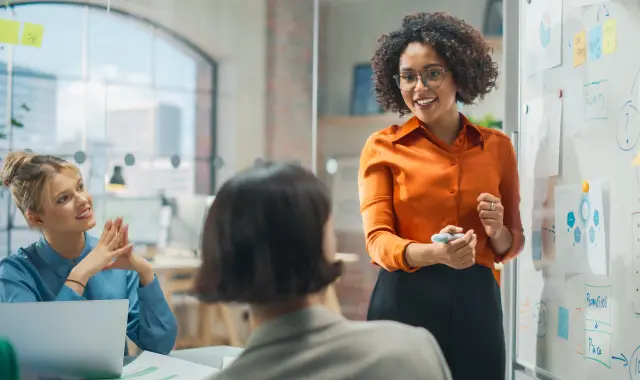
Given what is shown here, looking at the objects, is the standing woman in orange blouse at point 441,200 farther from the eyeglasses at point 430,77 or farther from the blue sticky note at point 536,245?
the blue sticky note at point 536,245

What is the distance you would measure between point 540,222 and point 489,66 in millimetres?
508

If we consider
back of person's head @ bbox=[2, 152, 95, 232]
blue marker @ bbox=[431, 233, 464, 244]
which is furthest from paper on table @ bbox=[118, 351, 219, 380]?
blue marker @ bbox=[431, 233, 464, 244]

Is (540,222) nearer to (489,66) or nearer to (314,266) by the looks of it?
(489,66)

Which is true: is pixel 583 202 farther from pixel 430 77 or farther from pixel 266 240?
pixel 266 240

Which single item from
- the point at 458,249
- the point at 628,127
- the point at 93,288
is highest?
the point at 628,127

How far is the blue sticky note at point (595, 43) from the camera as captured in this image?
58.9 inches

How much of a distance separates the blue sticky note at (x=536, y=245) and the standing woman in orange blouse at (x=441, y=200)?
344 mm

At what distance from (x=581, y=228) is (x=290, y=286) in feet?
3.43

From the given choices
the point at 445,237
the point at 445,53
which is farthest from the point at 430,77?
the point at 445,237

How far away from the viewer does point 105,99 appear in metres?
1.94

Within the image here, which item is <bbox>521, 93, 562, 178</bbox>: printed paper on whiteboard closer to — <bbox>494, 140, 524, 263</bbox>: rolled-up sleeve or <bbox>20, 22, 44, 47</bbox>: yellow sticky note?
<bbox>494, 140, 524, 263</bbox>: rolled-up sleeve

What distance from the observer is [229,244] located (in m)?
0.75

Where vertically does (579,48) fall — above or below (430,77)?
above

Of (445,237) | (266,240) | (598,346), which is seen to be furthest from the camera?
(598,346)
